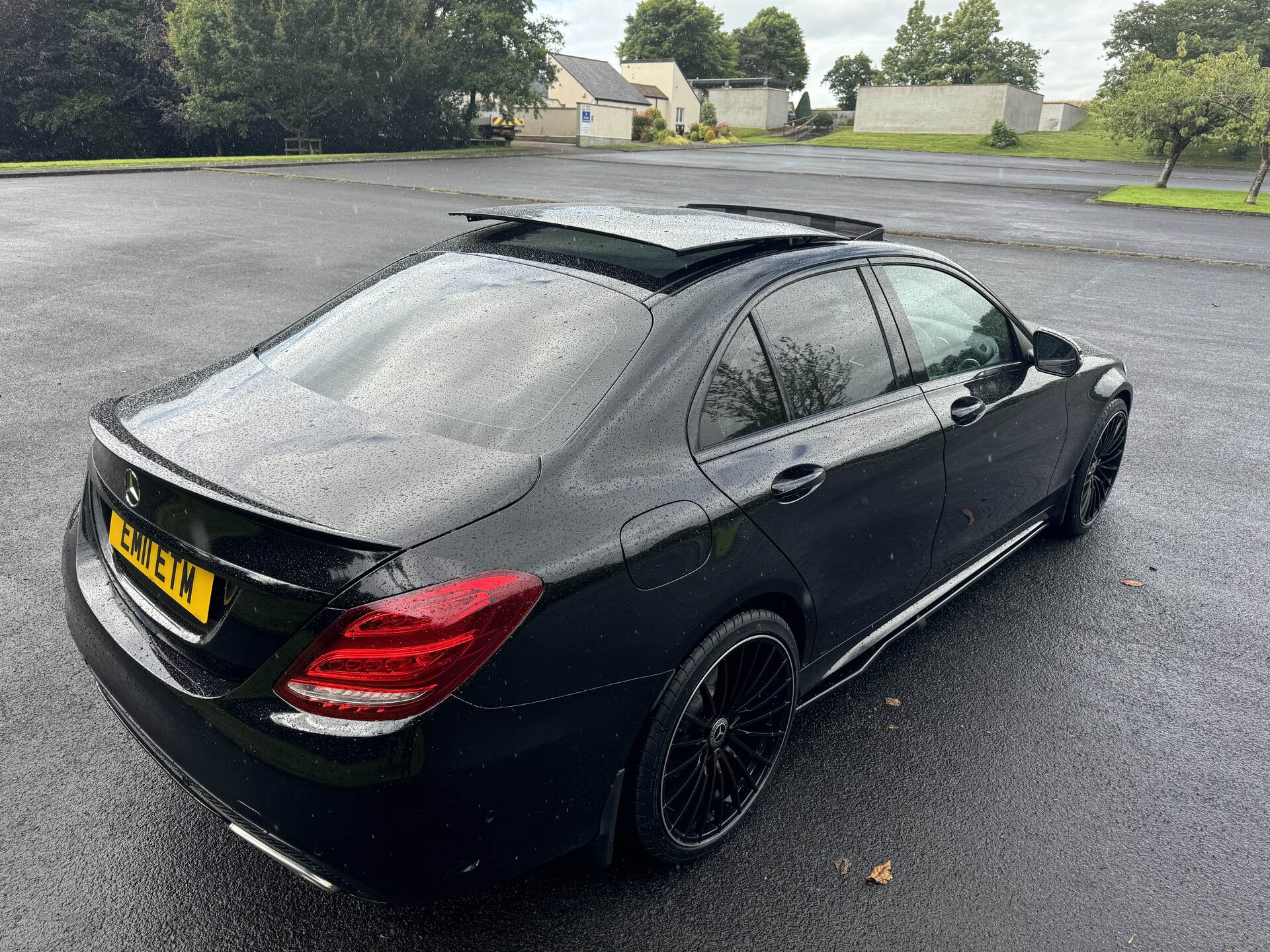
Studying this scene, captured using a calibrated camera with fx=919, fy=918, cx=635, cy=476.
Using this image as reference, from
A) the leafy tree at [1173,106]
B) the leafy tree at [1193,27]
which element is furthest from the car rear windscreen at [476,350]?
the leafy tree at [1193,27]

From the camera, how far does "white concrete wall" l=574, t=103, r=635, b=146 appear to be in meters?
56.4

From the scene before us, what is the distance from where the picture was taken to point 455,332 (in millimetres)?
2684

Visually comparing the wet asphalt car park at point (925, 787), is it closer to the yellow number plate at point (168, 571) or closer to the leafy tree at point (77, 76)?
the yellow number plate at point (168, 571)

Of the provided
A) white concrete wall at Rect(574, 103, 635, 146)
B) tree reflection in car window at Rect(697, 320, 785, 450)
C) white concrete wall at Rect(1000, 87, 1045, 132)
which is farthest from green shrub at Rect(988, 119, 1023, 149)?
tree reflection in car window at Rect(697, 320, 785, 450)

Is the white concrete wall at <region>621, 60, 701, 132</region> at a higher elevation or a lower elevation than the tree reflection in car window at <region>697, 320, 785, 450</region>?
higher

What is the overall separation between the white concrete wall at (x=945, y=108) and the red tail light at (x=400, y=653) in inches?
2879

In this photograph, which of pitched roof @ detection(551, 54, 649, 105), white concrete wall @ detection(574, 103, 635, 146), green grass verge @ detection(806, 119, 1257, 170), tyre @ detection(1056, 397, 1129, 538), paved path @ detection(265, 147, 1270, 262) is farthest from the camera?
pitched roof @ detection(551, 54, 649, 105)

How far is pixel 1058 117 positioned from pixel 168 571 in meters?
89.6

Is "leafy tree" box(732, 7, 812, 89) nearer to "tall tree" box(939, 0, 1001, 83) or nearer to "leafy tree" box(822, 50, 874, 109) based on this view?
"leafy tree" box(822, 50, 874, 109)

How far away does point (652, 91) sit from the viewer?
78062 mm

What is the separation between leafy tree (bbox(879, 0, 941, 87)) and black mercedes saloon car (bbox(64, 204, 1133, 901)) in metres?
88.9

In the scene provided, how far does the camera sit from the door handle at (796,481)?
2.57 meters

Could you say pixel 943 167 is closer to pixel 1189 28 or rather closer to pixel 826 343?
pixel 826 343

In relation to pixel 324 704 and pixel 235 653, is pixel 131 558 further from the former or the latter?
pixel 324 704
